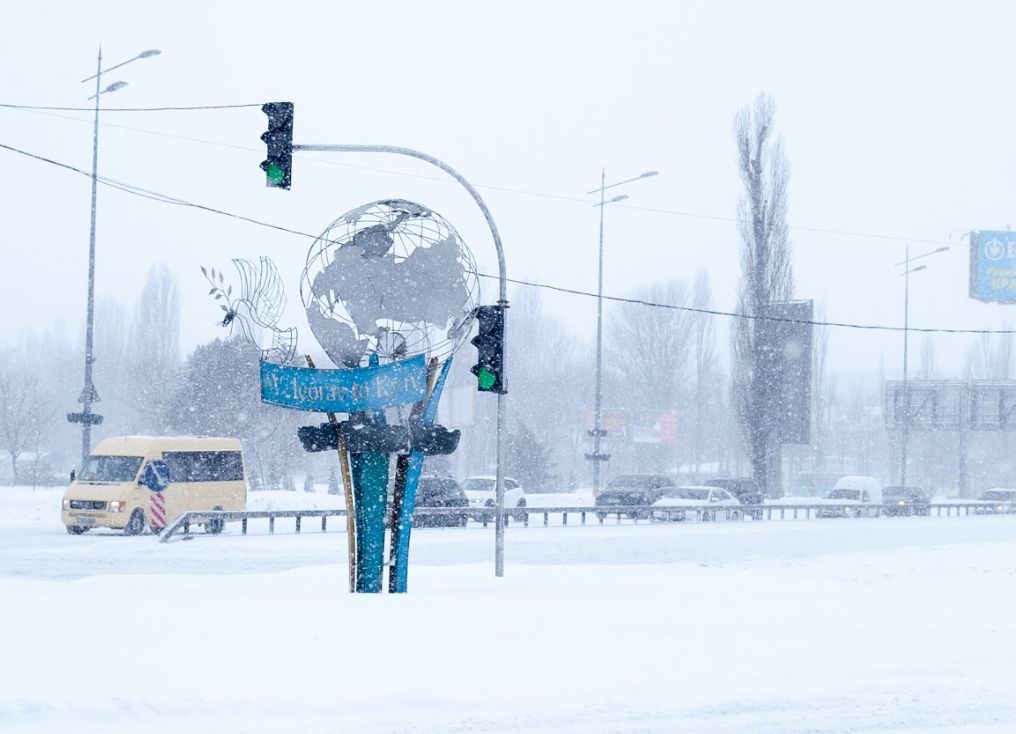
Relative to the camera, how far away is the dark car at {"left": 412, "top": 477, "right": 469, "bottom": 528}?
34.4m

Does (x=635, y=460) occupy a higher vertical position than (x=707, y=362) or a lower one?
lower

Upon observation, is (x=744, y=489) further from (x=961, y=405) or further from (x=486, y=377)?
(x=486, y=377)

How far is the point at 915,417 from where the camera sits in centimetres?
6669

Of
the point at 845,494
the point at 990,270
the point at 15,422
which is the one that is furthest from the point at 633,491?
the point at 15,422

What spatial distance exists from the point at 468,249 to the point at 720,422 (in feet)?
284

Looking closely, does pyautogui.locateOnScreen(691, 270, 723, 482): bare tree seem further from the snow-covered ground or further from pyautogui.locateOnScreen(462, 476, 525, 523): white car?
the snow-covered ground

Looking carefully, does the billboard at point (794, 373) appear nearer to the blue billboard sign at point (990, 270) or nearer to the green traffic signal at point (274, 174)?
the blue billboard sign at point (990, 270)

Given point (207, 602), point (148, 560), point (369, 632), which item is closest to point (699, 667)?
point (369, 632)

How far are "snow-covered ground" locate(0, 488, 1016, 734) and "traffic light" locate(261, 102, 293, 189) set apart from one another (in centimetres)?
476

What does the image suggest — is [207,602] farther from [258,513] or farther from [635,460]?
[635,460]

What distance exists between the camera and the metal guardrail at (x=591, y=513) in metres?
30.4

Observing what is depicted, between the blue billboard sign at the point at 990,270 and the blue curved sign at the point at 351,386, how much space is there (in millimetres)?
36619

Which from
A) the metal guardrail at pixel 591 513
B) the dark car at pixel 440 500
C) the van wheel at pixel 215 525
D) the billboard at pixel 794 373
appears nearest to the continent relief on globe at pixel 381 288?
the metal guardrail at pixel 591 513

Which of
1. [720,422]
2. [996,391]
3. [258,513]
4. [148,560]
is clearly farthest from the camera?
[720,422]
